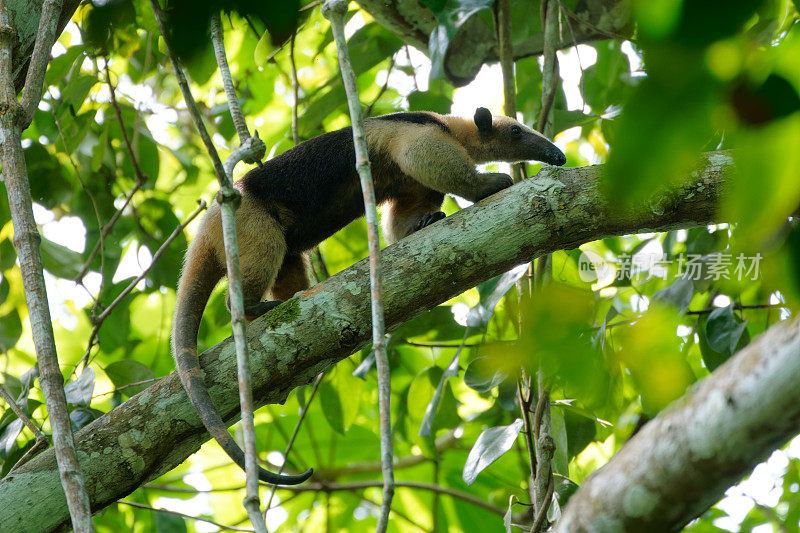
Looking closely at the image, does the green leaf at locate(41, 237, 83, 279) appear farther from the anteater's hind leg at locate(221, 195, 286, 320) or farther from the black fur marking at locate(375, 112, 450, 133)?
the black fur marking at locate(375, 112, 450, 133)

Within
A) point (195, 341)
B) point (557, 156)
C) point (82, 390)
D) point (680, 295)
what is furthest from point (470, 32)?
point (82, 390)

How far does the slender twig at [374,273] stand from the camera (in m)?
1.64

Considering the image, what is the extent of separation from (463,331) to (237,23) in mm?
3781

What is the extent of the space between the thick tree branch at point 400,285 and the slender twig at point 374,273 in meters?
0.96

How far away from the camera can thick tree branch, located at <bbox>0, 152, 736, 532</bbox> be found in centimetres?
294

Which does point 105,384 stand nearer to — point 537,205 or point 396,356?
point 396,356

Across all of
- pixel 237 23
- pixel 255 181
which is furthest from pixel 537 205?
pixel 237 23

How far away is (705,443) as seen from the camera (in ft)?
4.00

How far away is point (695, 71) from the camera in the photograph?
514mm

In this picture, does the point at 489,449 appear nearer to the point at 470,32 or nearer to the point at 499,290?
the point at 499,290

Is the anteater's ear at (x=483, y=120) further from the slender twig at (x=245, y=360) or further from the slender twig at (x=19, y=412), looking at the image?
the slender twig at (x=19, y=412)

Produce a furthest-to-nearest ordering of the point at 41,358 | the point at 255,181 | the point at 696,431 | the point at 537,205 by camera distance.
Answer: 1. the point at 255,181
2. the point at 537,205
3. the point at 41,358
4. the point at 696,431

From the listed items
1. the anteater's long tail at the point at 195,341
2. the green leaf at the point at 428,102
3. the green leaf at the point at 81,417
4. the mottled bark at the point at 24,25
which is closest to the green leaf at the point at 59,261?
the anteater's long tail at the point at 195,341

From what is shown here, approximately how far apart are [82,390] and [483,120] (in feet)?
9.12
